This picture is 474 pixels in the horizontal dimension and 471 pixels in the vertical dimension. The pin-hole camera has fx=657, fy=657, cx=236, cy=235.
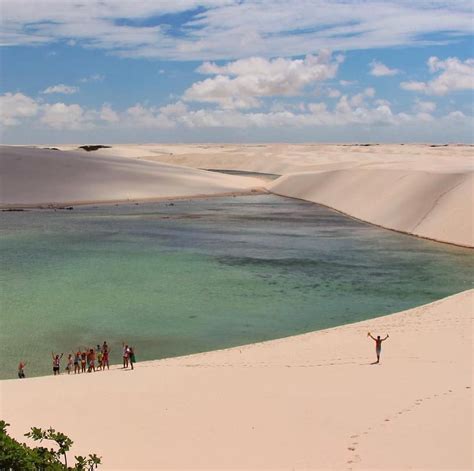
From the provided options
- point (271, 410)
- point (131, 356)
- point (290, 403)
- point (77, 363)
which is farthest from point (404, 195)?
point (271, 410)

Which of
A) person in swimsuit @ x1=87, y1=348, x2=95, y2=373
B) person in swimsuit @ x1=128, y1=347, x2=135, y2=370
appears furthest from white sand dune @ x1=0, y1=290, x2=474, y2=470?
person in swimsuit @ x1=87, y1=348, x2=95, y2=373

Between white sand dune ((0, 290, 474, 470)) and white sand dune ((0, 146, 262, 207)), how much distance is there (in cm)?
4798

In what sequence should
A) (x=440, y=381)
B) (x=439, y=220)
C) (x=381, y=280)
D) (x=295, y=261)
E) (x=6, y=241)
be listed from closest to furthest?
(x=440, y=381)
(x=381, y=280)
(x=295, y=261)
(x=6, y=241)
(x=439, y=220)

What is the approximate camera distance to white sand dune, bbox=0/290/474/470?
31.0 ft

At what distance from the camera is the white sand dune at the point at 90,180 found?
63.0 m

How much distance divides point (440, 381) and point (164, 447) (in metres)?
5.85

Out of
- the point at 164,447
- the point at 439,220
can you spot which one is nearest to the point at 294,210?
the point at 439,220

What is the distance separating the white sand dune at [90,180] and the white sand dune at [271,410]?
48.0 meters

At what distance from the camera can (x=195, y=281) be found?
2566 cm

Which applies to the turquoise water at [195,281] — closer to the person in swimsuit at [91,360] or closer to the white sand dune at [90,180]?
the person in swimsuit at [91,360]

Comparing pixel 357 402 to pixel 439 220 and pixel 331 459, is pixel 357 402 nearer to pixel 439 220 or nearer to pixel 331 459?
pixel 331 459

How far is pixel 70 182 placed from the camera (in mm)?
67812

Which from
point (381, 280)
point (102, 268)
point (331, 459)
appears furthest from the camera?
point (102, 268)

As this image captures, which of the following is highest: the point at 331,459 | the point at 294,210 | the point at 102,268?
the point at 294,210
